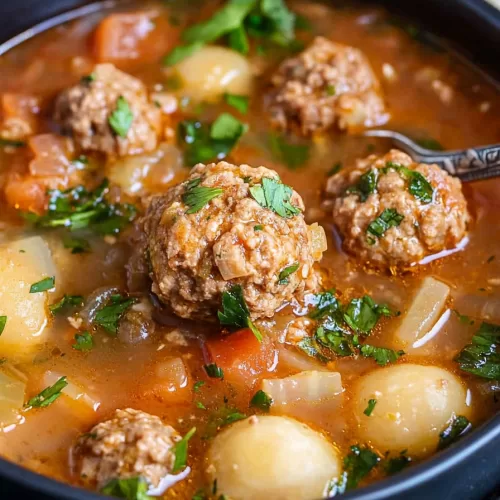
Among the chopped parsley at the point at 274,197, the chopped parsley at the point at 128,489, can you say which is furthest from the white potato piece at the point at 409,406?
the chopped parsley at the point at 128,489

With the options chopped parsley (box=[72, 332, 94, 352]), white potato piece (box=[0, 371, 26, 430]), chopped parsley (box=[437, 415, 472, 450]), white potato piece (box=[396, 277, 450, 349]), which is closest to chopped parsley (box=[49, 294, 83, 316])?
chopped parsley (box=[72, 332, 94, 352])

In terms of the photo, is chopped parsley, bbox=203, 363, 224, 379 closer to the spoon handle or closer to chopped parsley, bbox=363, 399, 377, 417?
chopped parsley, bbox=363, 399, 377, 417

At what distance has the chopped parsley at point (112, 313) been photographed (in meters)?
3.88

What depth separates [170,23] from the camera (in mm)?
5574

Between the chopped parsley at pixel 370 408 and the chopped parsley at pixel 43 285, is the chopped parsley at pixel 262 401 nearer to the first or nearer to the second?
the chopped parsley at pixel 370 408

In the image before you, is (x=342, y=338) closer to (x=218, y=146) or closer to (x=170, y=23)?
(x=218, y=146)

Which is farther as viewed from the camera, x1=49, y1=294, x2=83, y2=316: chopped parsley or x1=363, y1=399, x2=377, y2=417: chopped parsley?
x1=49, y1=294, x2=83, y2=316: chopped parsley

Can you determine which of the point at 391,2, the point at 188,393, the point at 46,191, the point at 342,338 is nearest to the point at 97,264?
the point at 46,191

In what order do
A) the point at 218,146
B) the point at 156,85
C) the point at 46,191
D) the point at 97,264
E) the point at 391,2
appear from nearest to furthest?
the point at 97,264, the point at 46,191, the point at 218,146, the point at 156,85, the point at 391,2

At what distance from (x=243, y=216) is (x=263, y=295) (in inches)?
15.5

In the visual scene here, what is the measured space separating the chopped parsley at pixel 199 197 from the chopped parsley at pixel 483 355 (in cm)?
150

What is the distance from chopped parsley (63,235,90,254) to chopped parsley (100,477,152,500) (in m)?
1.50

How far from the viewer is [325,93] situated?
16.0 ft

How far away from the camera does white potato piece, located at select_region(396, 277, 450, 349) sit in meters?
3.91
